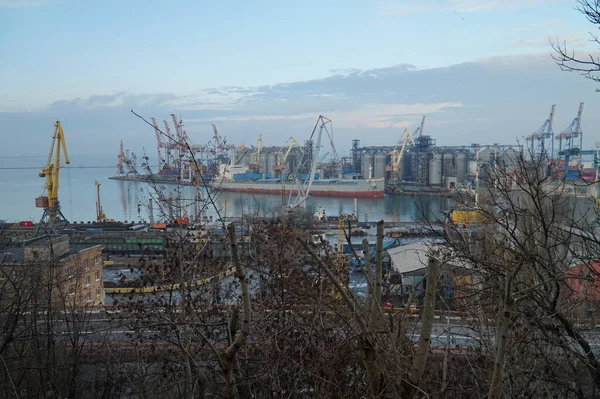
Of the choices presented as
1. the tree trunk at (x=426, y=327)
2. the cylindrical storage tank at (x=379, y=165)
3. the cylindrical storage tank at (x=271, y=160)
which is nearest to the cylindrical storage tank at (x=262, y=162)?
the cylindrical storage tank at (x=271, y=160)

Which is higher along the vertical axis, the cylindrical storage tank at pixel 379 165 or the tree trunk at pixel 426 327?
the tree trunk at pixel 426 327

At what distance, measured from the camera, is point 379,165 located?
21688 millimetres

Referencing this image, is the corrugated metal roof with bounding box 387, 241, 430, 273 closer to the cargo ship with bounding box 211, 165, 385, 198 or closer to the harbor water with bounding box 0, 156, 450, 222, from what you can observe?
the harbor water with bounding box 0, 156, 450, 222

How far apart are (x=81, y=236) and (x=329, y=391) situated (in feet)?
29.8

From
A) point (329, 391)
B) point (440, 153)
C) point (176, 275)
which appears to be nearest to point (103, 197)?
point (440, 153)

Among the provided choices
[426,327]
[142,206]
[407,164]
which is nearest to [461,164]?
[407,164]

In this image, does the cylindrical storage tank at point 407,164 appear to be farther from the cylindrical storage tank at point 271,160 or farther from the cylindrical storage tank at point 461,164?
the cylindrical storage tank at point 271,160

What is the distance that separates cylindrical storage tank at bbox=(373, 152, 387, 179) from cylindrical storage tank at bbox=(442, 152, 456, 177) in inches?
101

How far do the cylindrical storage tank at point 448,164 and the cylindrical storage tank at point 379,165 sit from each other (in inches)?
101

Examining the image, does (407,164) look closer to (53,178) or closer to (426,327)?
(53,178)

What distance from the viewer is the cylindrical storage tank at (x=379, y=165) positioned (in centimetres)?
2161

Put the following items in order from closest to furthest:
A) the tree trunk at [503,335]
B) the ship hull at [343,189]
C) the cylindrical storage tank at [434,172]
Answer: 1. the tree trunk at [503,335]
2. the ship hull at [343,189]
3. the cylindrical storage tank at [434,172]

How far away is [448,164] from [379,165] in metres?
2.95

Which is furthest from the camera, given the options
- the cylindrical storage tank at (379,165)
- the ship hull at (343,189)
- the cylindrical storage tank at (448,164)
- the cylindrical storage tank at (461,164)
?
the cylindrical storage tank at (379,165)
